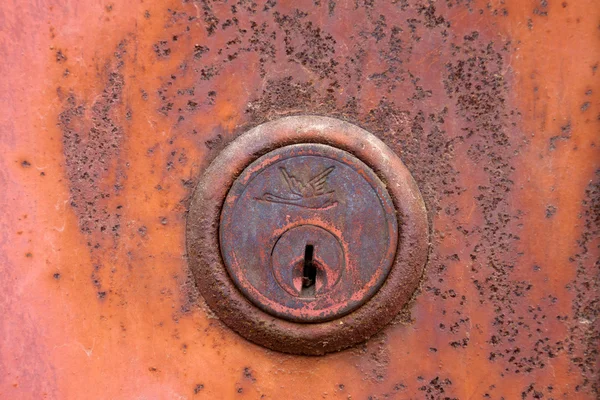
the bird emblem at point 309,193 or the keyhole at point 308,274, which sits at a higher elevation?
the bird emblem at point 309,193

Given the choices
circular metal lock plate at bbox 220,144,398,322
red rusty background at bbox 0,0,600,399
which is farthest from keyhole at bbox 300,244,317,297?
red rusty background at bbox 0,0,600,399

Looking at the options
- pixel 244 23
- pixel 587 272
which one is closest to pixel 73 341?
pixel 244 23

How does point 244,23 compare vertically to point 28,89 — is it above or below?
above

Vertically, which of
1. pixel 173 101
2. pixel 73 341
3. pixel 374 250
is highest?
pixel 173 101

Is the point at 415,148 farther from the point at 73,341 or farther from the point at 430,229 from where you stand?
the point at 73,341

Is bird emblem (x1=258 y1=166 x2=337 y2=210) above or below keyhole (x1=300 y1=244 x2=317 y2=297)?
above

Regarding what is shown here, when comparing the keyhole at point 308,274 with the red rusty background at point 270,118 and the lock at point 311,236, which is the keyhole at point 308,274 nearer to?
the lock at point 311,236

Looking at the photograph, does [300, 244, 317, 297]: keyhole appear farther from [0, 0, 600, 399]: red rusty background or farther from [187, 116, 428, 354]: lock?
[0, 0, 600, 399]: red rusty background

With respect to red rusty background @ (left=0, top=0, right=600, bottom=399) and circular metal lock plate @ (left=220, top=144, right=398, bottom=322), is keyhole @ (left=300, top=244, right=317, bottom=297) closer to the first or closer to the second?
circular metal lock plate @ (left=220, top=144, right=398, bottom=322)

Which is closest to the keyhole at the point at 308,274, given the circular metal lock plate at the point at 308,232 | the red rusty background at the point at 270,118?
the circular metal lock plate at the point at 308,232
